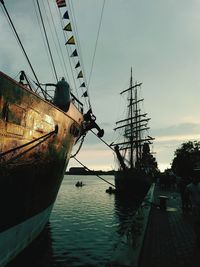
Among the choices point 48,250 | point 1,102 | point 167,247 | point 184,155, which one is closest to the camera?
point 1,102

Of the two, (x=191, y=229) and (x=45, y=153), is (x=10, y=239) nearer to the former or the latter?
(x=45, y=153)

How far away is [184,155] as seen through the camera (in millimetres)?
78250

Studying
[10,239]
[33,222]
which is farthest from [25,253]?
[10,239]

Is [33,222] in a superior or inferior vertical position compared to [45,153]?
inferior

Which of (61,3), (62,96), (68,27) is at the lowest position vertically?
(62,96)

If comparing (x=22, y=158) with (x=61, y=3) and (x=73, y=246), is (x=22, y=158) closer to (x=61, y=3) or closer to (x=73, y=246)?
(x=61, y=3)

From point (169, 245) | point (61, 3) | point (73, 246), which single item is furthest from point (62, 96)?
point (169, 245)

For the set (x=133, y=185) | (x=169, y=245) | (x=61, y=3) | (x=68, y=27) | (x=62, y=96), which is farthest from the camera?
(x=133, y=185)

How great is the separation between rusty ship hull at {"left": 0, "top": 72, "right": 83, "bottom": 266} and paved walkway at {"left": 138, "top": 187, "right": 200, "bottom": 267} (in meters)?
3.19

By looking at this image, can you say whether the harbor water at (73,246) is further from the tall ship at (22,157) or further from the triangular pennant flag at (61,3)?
the triangular pennant flag at (61,3)

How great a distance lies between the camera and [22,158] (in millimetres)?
7547

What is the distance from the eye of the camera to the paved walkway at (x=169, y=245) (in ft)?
22.8

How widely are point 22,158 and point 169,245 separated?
4.76 meters

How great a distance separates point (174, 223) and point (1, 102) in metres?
8.83
